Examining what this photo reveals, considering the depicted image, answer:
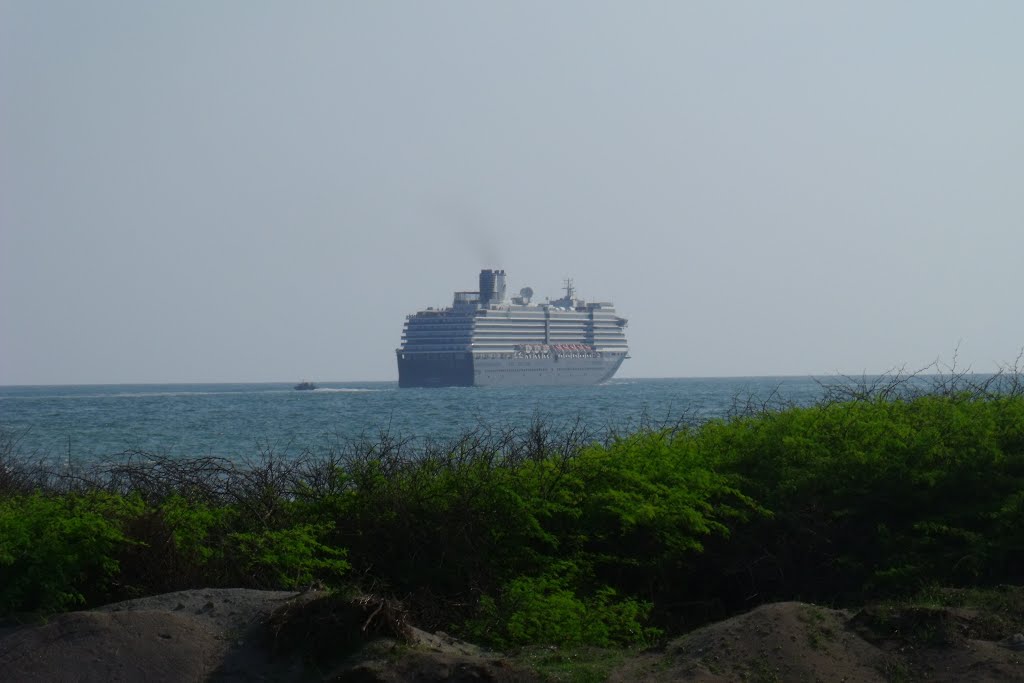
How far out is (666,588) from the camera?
30.4 ft

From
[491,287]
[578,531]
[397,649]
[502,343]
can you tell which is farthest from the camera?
[491,287]

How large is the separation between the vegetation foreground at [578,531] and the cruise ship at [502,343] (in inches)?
3244

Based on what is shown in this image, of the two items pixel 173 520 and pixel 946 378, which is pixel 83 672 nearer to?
pixel 173 520

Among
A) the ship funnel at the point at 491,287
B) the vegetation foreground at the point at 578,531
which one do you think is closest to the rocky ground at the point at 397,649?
the vegetation foreground at the point at 578,531

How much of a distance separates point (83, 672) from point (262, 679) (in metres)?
0.95

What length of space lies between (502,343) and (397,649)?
89173 millimetres

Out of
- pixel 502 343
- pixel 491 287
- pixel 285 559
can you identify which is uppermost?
pixel 491 287

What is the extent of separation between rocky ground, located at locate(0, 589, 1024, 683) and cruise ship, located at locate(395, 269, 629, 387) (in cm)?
8529

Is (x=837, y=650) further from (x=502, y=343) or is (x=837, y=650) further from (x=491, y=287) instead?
(x=491, y=287)

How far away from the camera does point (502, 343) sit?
95812mm

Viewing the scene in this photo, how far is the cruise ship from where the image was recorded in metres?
94.0

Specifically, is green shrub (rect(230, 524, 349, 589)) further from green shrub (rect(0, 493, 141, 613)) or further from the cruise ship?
the cruise ship

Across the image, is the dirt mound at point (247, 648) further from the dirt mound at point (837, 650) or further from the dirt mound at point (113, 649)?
the dirt mound at point (837, 650)

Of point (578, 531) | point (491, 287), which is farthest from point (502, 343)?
point (578, 531)
